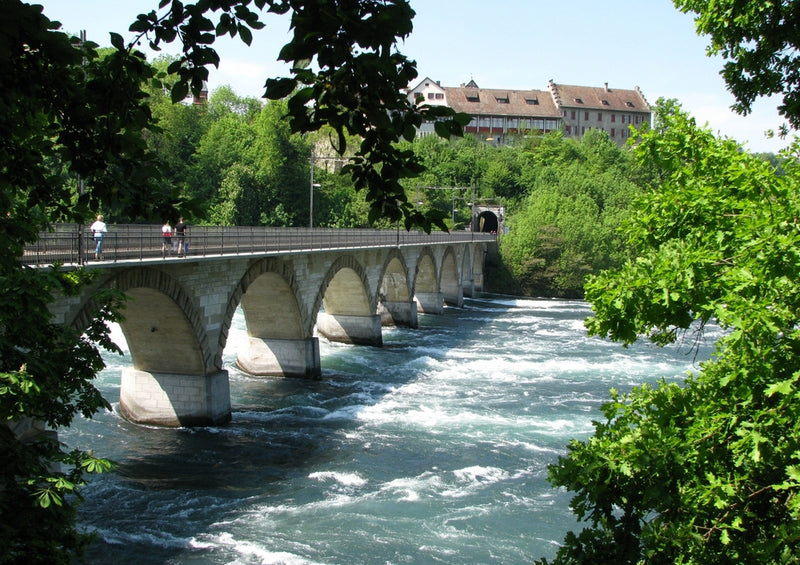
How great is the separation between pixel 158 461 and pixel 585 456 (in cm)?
1525

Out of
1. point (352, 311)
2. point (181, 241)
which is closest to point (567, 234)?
point (352, 311)

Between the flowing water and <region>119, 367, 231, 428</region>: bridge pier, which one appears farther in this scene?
<region>119, 367, 231, 428</region>: bridge pier

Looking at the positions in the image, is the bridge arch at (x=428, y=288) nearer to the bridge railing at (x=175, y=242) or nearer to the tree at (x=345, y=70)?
the bridge railing at (x=175, y=242)

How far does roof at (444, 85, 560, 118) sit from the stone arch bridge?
258 ft

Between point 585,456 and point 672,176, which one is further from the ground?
point 672,176

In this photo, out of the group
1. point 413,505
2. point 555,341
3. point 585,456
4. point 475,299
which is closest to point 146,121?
point 585,456

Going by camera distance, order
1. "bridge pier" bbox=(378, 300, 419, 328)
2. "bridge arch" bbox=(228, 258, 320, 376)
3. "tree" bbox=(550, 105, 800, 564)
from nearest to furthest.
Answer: "tree" bbox=(550, 105, 800, 564)
"bridge arch" bbox=(228, 258, 320, 376)
"bridge pier" bbox=(378, 300, 419, 328)

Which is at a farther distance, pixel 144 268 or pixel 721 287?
pixel 144 268

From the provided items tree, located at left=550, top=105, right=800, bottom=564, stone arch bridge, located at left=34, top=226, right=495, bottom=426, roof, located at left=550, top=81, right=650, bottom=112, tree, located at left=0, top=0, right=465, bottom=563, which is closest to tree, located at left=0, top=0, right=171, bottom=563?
tree, located at left=0, top=0, right=465, bottom=563

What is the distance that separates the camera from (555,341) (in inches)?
1779

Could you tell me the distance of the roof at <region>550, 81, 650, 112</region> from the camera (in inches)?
4840

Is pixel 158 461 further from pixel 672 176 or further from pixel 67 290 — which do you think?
pixel 672 176

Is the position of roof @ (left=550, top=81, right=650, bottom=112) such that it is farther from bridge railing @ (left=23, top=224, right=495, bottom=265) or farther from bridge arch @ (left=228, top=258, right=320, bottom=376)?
bridge arch @ (left=228, top=258, right=320, bottom=376)

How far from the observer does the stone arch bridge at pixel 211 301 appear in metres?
21.0
